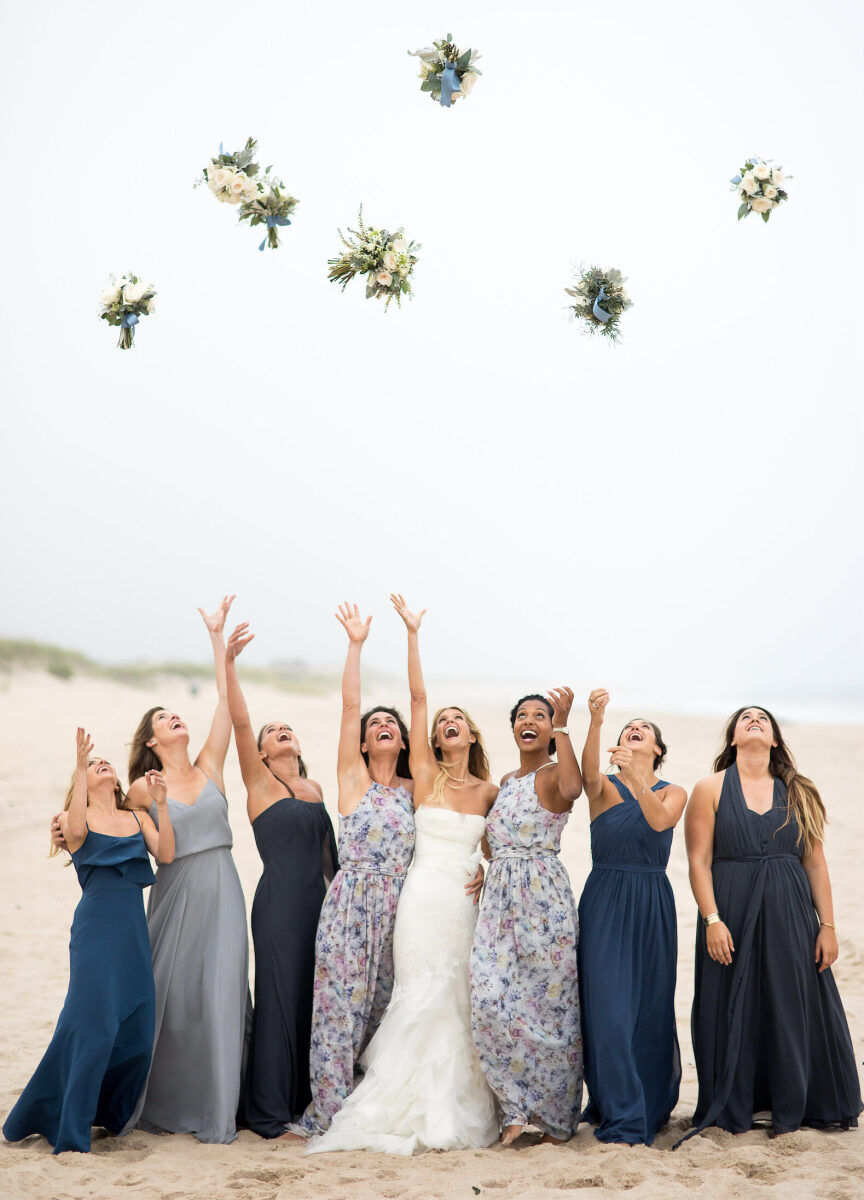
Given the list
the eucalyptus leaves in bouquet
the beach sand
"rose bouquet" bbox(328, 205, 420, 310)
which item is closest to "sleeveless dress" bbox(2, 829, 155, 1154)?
the beach sand

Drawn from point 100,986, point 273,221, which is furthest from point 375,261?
point 100,986

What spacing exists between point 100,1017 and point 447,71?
4.33 m

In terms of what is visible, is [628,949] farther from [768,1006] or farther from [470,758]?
[470,758]

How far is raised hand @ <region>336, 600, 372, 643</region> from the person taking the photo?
19.9 ft

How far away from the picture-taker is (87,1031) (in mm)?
5219

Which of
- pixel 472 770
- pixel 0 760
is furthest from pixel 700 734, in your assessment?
pixel 472 770

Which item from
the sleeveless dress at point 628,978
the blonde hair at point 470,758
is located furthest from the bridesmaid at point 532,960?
the blonde hair at point 470,758

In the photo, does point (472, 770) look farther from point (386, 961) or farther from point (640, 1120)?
point (640, 1120)

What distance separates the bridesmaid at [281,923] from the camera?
5.61m

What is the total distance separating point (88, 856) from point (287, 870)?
3.10ft

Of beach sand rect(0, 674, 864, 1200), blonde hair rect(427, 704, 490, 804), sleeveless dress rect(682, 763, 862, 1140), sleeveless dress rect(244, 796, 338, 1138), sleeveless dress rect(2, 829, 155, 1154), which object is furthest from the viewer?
blonde hair rect(427, 704, 490, 804)

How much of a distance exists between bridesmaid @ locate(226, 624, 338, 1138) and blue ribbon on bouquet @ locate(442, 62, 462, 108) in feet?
8.72

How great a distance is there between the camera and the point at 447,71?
4969mm

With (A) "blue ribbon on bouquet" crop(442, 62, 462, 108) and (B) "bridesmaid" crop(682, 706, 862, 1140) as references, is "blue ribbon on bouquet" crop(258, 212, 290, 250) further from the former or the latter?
(B) "bridesmaid" crop(682, 706, 862, 1140)
